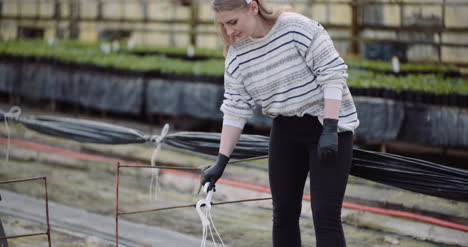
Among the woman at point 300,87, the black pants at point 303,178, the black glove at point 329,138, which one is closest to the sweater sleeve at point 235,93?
the woman at point 300,87

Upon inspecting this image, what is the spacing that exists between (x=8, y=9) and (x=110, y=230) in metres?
18.2

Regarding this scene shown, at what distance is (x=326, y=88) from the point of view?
9.73 feet

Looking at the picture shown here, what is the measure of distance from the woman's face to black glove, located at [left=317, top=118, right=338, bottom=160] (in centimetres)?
53

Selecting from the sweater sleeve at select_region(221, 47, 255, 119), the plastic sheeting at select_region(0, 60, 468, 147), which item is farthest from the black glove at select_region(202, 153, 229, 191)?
the plastic sheeting at select_region(0, 60, 468, 147)

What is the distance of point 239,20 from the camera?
298cm

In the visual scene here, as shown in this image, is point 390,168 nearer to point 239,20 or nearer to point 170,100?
point 239,20

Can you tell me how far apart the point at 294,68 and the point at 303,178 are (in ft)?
1.96

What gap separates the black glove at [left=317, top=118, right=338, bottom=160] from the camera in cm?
293

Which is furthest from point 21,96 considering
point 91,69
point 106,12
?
point 106,12

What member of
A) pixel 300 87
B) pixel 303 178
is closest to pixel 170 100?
pixel 303 178

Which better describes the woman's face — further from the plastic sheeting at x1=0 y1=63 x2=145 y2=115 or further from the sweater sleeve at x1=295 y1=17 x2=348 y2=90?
the plastic sheeting at x1=0 y1=63 x2=145 y2=115

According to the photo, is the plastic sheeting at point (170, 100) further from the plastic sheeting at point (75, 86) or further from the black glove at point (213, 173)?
the black glove at point (213, 173)

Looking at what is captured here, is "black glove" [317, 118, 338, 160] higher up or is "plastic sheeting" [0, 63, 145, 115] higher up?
"black glove" [317, 118, 338, 160]

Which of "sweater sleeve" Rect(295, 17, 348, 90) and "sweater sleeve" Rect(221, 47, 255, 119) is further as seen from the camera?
"sweater sleeve" Rect(221, 47, 255, 119)
